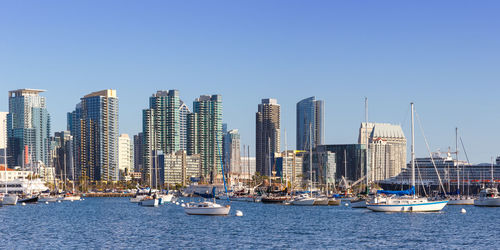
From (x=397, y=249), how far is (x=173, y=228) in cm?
3155

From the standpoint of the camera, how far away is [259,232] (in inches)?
3246

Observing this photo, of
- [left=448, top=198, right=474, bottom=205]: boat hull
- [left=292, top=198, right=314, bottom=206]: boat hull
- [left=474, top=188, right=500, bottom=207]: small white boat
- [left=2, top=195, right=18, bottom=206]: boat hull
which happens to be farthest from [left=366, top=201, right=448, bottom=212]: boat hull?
[left=2, top=195, right=18, bottom=206]: boat hull

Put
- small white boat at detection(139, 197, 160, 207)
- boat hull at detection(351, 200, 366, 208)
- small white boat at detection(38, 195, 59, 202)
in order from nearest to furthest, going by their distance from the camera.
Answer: boat hull at detection(351, 200, 366, 208)
small white boat at detection(139, 197, 160, 207)
small white boat at detection(38, 195, 59, 202)

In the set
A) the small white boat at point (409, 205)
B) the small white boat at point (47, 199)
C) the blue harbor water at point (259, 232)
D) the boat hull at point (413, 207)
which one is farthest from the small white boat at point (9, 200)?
the small white boat at point (409, 205)

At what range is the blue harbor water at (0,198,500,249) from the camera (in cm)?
6981

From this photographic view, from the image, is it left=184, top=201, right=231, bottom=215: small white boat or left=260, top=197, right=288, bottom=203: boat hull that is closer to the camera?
left=184, top=201, right=231, bottom=215: small white boat

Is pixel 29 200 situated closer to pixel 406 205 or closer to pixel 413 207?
pixel 406 205

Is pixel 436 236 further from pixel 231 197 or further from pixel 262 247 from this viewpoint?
pixel 231 197

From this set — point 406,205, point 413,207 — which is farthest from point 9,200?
point 413,207

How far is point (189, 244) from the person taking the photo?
69250 millimetres

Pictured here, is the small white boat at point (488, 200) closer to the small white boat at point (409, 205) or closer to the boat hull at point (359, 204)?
the boat hull at point (359, 204)

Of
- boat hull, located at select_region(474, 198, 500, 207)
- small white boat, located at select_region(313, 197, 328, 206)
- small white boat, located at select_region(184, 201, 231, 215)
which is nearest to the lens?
small white boat, located at select_region(184, 201, 231, 215)

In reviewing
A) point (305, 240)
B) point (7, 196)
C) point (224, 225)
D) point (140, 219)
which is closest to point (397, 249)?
point (305, 240)

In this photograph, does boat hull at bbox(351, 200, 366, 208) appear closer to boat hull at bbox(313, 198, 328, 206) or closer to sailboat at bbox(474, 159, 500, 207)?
boat hull at bbox(313, 198, 328, 206)
